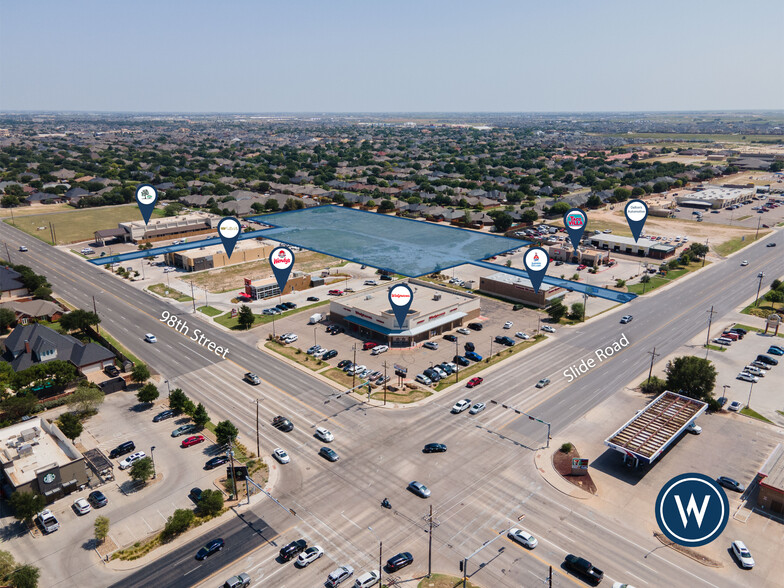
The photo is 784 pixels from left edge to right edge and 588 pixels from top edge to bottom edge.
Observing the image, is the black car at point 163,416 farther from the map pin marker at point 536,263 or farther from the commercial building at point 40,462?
the map pin marker at point 536,263

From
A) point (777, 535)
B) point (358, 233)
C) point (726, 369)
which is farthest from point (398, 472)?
point (358, 233)

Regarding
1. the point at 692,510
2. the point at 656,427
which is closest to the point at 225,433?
the point at 656,427

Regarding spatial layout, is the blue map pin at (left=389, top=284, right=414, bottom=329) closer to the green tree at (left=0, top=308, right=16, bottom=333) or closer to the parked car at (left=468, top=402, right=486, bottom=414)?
the parked car at (left=468, top=402, right=486, bottom=414)

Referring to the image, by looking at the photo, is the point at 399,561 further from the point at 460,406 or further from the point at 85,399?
the point at 85,399

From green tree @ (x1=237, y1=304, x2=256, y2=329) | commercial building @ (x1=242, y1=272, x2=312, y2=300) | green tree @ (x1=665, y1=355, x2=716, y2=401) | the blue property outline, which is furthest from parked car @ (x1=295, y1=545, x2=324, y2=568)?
the blue property outline

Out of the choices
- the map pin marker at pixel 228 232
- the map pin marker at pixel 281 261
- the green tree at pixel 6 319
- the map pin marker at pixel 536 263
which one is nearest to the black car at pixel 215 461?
the map pin marker at pixel 281 261

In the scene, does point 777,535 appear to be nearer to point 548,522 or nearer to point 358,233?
point 548,522

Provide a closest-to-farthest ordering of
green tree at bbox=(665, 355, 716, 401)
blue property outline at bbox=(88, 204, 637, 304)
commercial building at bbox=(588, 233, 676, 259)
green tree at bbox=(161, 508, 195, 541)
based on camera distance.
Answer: green tree at bbox=(161, 508, 195, 541) → green tree at bbox=(665, 355, 716, 401) → blue property outline at bbox=(88, 204, 637, 304) → commercial building at bbox=(588, 233, 676, 259)
